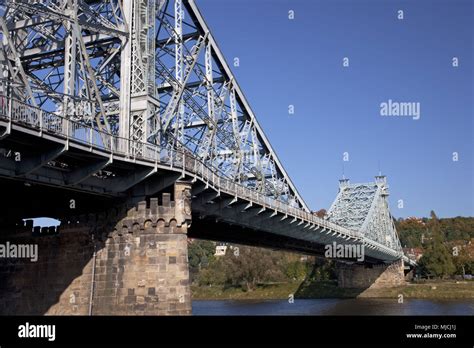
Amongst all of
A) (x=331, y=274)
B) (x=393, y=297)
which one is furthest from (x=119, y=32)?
(x=331, y=274)

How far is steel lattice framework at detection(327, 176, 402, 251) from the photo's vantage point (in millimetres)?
108188

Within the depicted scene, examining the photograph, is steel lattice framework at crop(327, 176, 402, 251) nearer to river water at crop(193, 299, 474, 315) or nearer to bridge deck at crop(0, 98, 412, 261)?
river water at crop(193, 299, 474, 315)

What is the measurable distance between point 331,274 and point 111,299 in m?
99.8

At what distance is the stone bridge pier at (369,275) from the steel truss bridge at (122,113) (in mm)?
57327

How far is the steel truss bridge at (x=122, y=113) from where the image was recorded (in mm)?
23203

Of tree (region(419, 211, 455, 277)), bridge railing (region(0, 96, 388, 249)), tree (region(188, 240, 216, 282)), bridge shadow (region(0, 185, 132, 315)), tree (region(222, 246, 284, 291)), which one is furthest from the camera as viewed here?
tree (region(188, 240, 216, 282))

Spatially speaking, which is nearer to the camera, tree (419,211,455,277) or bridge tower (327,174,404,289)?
bridge tower (327,174,404,289)

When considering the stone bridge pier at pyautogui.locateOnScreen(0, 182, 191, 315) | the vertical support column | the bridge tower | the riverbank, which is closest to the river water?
the riverbank

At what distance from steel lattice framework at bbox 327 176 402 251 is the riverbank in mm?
9051

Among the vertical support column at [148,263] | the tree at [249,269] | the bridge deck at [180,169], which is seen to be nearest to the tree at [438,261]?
the tree at [249,269]

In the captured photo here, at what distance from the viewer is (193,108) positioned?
44281 mm

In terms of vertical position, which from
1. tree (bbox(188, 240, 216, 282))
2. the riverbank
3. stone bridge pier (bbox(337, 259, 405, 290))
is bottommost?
the riverbank

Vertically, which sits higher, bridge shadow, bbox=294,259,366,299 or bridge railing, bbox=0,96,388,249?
bridge railing, bbox=0,96,388,249
